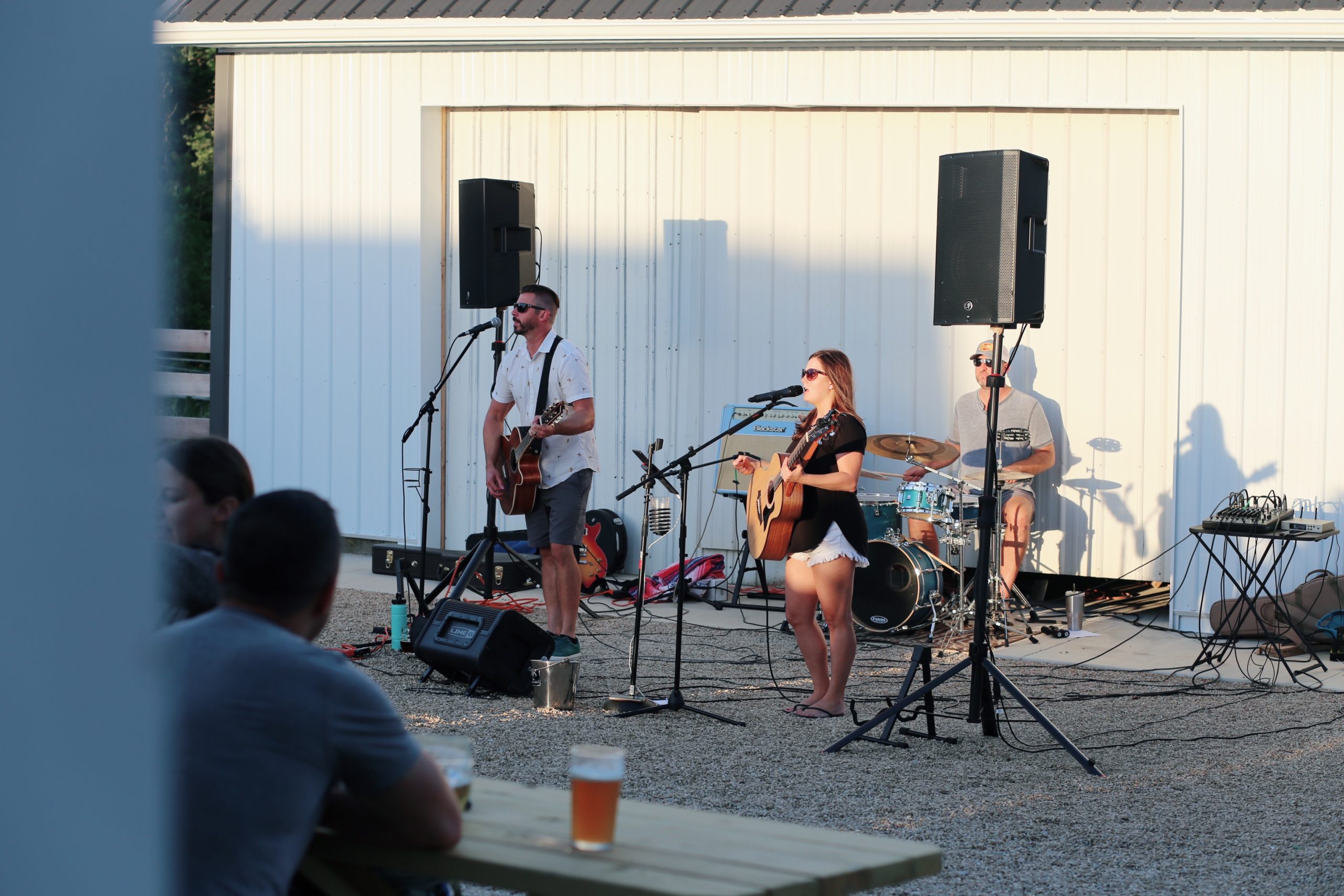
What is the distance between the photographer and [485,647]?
6793 mm

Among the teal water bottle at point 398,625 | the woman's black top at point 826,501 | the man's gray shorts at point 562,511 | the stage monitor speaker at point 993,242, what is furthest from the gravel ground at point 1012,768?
the stage monitor speaker at point 993,242

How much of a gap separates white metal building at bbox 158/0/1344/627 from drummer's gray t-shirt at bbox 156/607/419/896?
7743 mm

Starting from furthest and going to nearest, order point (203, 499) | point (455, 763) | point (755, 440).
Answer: point (755, 440), point (203, 499), point (455, 763)

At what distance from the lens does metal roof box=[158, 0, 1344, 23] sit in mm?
8836

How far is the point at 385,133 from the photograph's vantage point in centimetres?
1123

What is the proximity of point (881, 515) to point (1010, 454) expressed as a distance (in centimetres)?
97

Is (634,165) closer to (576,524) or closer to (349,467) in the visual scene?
(349,467)

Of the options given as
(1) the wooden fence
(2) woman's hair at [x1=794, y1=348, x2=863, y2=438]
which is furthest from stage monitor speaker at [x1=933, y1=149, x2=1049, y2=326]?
(1) the wooden fence

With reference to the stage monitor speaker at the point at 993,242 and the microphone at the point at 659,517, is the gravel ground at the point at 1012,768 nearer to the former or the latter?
the stage monitor speaker at the point at 993,242

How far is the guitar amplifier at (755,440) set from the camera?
9.72m

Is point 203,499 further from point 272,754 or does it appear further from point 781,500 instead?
point 781,500

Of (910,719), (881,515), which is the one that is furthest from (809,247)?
(910,719)

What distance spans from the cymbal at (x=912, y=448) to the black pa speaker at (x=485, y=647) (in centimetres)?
278

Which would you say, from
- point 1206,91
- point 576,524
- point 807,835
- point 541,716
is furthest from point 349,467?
point 807,835
